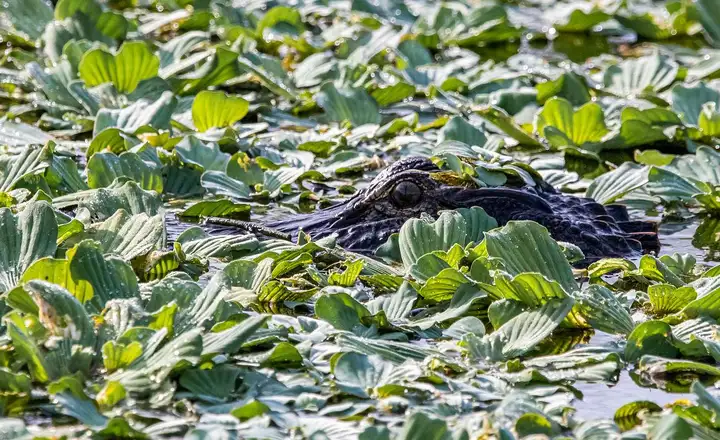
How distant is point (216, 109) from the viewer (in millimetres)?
6430

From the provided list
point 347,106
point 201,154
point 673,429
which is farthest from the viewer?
point 347,106

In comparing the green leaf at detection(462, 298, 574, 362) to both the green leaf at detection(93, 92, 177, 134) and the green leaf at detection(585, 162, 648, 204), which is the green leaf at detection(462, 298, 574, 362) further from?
the green leaf at detection(93, 92, 177, 134)

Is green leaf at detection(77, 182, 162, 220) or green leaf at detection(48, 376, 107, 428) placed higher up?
green leaf at detection(48, 376, 107, 428)

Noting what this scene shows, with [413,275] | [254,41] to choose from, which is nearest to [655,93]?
[254,41]

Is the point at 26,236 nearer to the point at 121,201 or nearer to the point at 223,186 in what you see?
the point at 121,201

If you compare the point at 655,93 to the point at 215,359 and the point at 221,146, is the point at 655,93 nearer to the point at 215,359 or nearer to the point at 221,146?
the point at 221,146

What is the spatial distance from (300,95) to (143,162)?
6.61 feet

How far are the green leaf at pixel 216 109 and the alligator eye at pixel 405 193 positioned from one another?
1.68 meters

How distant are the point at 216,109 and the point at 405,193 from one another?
1757 millimetres

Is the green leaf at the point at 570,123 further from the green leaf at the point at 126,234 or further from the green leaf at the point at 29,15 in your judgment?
the green leaf at the point at 29,15

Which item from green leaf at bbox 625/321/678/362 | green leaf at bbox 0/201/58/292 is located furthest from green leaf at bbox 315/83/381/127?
green leaf at bbox 625/321/678/362

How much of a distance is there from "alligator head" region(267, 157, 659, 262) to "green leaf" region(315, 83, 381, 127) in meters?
1.69

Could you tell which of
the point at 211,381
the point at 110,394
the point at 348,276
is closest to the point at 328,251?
the point at 348,276

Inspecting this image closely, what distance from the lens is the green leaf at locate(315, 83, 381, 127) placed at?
6797mm
